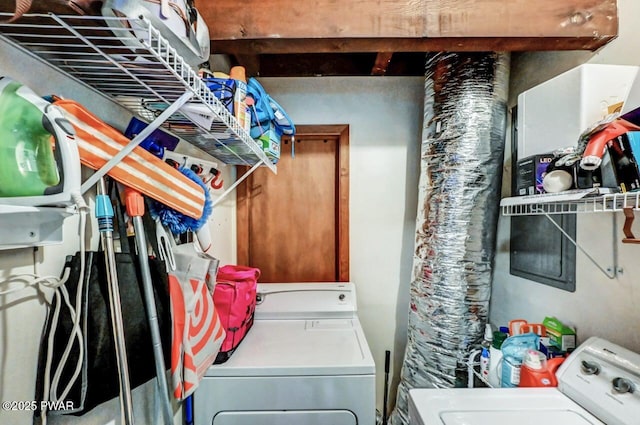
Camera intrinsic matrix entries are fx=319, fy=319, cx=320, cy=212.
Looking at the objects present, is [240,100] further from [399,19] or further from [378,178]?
[378,178]

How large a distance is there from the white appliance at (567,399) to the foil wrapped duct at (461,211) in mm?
610

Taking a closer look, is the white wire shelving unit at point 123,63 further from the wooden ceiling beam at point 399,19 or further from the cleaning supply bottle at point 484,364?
the cleaning supply bottle at point 484,364

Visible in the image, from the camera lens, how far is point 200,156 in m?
1.64

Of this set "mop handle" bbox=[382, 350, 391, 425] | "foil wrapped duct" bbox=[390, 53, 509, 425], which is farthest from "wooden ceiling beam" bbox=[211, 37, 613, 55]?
"mop handle" bbox=[382, 350, 391, 425]

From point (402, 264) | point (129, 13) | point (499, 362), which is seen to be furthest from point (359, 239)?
point (129, 13)

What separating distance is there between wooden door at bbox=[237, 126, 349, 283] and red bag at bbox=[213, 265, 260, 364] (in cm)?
79

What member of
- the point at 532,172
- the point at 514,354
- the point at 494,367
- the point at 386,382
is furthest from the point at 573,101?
the point at 386,382

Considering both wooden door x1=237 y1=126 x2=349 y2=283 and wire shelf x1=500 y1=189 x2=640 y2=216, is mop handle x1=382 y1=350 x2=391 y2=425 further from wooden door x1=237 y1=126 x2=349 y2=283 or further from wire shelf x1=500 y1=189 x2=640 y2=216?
wire shelf x1=500 y1=189 x2=640 y2=216

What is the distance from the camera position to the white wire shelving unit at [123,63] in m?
0.61

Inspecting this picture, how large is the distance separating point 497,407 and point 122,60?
149 cm

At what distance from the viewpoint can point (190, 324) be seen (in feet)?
3.36

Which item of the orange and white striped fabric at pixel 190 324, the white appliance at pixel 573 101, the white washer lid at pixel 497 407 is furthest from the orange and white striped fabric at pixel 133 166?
the white appliance at pixel 573 101

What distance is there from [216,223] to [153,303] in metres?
1.06

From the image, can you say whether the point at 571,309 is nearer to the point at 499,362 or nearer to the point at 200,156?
the point at 499,362
